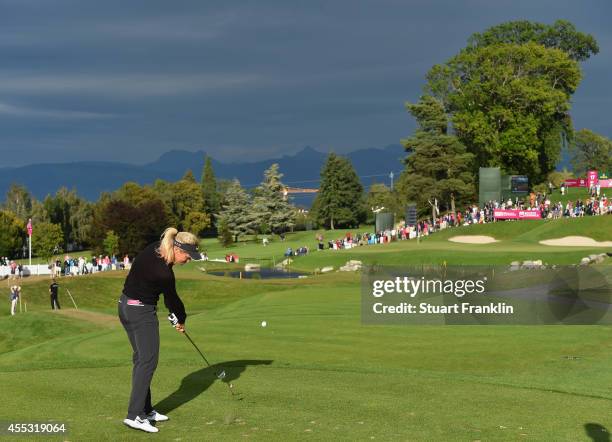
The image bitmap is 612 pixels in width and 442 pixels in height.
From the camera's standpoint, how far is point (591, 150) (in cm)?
14962

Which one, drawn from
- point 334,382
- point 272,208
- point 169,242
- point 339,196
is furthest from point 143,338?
point 339,196

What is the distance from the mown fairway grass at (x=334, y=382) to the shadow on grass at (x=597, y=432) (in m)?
0.12

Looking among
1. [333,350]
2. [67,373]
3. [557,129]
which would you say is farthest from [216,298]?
[557,129]

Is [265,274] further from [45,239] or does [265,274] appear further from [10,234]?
[10,234]

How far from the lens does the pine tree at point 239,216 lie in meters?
128

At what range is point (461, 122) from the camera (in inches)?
3659

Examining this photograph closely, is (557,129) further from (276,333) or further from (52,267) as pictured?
(276,333)

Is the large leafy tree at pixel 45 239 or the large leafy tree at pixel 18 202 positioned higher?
the large leafy tree at pixel 18 202

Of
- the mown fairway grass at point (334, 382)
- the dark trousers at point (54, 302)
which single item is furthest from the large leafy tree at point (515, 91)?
the mown fairway grass at point (334, 382)

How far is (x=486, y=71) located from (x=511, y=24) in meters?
14.4

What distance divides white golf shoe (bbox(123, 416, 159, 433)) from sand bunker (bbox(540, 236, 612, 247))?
5795 centimetres

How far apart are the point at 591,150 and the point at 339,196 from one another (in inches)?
2159

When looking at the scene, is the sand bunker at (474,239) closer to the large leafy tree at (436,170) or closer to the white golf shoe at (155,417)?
the large leafy tree at (436,170)

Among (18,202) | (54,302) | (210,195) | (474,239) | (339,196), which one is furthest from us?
(210,195)
